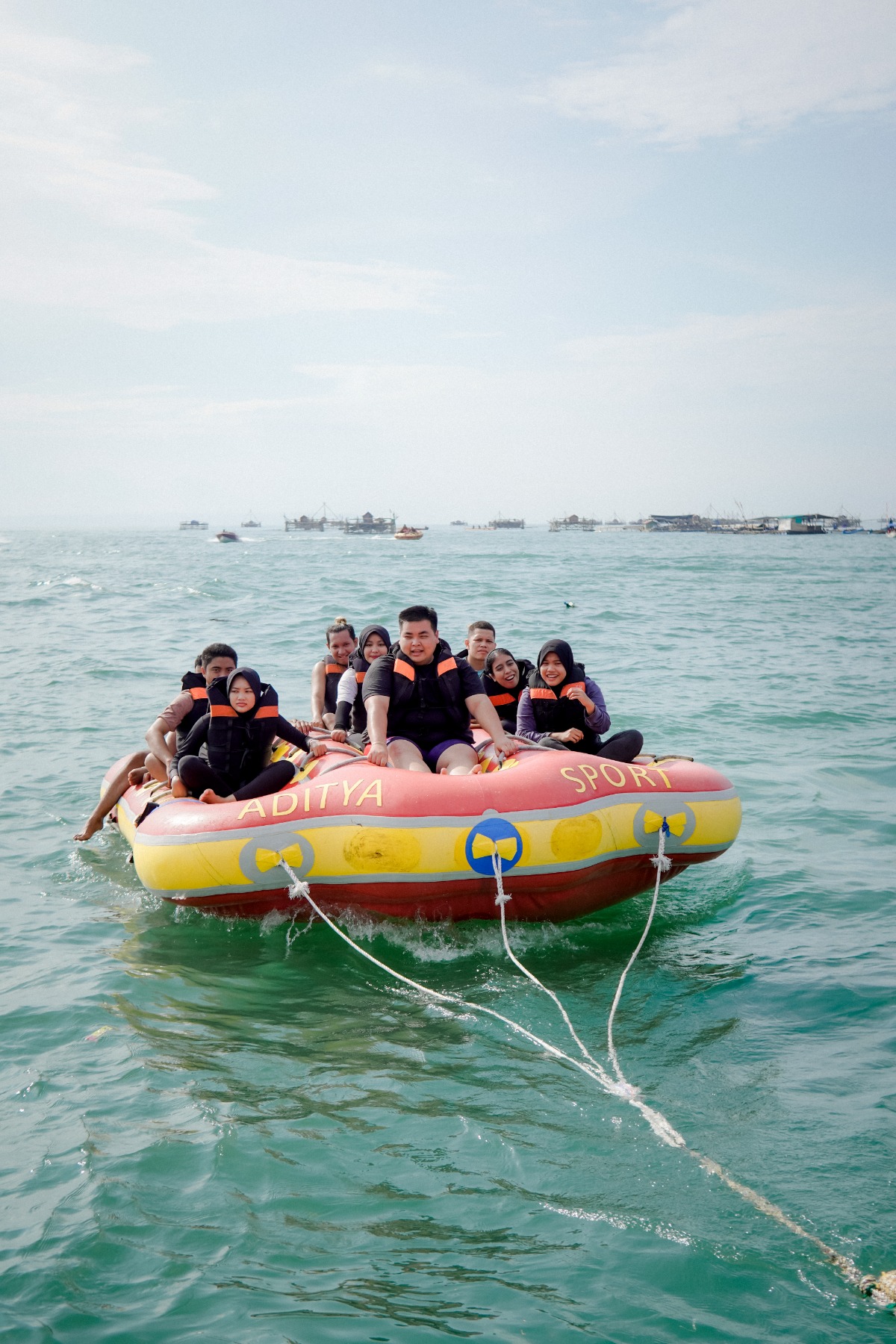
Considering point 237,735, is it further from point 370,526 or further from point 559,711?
point 370,526

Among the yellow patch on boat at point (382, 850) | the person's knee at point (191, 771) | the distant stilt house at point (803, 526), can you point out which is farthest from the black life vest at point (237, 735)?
the distant stilt house at point (803, 526)

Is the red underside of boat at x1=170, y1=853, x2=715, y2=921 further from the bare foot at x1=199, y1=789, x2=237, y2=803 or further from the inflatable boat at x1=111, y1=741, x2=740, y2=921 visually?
the bare foot at x1=199, y1=789, x2=237, y2=803

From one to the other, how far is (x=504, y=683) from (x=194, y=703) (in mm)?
1991

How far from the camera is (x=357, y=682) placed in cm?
677

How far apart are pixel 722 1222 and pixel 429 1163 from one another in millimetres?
920

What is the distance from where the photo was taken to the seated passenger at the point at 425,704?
5270 millimetres

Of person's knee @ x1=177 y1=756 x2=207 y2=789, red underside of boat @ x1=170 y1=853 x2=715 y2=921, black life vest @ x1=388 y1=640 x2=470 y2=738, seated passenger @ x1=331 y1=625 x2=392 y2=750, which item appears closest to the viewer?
red underside of boat @ x1=170 y1=853 x2=715 y2=921

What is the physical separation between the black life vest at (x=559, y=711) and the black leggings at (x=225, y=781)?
1.48 m

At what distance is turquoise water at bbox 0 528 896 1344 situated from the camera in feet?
8.65

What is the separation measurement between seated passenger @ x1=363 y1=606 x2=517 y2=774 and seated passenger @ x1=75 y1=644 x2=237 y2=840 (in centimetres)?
105

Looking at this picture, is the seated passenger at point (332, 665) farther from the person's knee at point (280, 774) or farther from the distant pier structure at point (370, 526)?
the distant pier structure at point (370, 526)

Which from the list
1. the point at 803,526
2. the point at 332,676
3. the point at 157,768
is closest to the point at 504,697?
the point at 332,676

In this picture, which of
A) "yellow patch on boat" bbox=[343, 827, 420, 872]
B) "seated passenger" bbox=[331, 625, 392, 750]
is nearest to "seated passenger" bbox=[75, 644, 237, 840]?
"seated passenger" bbox=[331, 625, 392, 750]

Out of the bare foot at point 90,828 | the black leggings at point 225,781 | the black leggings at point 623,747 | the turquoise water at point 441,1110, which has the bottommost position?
the turquoise water at point 441,1110
